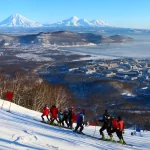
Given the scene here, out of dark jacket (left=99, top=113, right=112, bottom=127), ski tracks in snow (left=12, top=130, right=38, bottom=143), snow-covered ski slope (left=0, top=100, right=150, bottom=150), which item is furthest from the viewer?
dark jacket (left=99, top=113, right=112, bottom=127)

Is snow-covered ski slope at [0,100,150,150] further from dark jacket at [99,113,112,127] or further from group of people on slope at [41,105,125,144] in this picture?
dark jacket at [99,113,112,127]

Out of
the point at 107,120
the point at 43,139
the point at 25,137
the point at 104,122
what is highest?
the point at 107,120

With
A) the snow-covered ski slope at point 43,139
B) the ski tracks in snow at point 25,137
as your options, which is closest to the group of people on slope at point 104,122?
the snow-covered ski slope at point 43,139

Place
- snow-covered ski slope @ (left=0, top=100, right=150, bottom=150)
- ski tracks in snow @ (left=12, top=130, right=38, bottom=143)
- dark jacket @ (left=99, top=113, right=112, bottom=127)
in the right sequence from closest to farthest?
snow-covered ski slope @ (left=0, top=100, right=150, bottom=150), ski tracks in snow @ (left=12, top=130, right=38, bottom=143), dark jacket @ (left=99, top=113, right=112, bottom=127)

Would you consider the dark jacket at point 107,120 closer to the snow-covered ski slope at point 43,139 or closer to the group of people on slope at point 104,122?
the group of people on slope at point 104,122

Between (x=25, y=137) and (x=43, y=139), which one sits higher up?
(x=25, y=137)

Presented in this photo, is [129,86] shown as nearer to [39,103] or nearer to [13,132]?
[39,103]

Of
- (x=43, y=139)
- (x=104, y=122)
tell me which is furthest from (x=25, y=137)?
(x=104, y=122)

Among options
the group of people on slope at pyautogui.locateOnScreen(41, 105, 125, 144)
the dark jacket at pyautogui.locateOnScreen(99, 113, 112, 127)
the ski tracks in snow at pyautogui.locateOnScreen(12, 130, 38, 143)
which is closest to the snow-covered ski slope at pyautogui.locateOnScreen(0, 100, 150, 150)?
the ski tracks in snow at pyautogui.locateOnScreen(12, 130, 38, 143)

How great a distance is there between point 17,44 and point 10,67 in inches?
3519

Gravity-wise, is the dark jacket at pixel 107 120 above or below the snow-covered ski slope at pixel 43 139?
above

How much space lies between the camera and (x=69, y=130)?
1703cm


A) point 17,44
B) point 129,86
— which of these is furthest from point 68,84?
point 17,44

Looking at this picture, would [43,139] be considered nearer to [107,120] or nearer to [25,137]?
[25,137]
